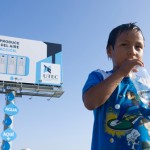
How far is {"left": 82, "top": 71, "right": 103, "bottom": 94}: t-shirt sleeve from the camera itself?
1.65m

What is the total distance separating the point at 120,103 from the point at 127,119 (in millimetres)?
94

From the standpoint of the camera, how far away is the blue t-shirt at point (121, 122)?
59.1 inches

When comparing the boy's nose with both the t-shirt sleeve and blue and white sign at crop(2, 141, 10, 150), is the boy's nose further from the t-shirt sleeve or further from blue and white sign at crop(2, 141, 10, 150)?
blue and white sign at crop(2, 141, 10, 150)

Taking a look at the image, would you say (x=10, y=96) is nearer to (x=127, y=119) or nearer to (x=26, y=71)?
(x=26, y=71)

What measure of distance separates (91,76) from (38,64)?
13.1 m

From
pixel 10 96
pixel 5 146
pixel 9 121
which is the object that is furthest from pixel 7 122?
pixel 10 96

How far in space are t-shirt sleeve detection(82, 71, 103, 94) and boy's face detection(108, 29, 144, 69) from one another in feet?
0.37

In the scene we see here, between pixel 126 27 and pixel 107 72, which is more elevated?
pixel 126 27

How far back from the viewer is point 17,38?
15.0 m

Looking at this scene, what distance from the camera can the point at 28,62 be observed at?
573 inches

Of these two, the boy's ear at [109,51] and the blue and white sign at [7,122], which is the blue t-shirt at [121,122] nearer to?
the boy's ear at [109,51]

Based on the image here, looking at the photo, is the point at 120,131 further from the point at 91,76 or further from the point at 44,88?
the point at 44,88

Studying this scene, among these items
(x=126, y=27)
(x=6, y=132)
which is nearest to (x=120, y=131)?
(x=126, y=27)

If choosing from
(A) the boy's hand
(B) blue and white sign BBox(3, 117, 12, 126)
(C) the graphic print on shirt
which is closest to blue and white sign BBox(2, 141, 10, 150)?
(B) blue and white sign BBox(3, 117, 12, 126)
